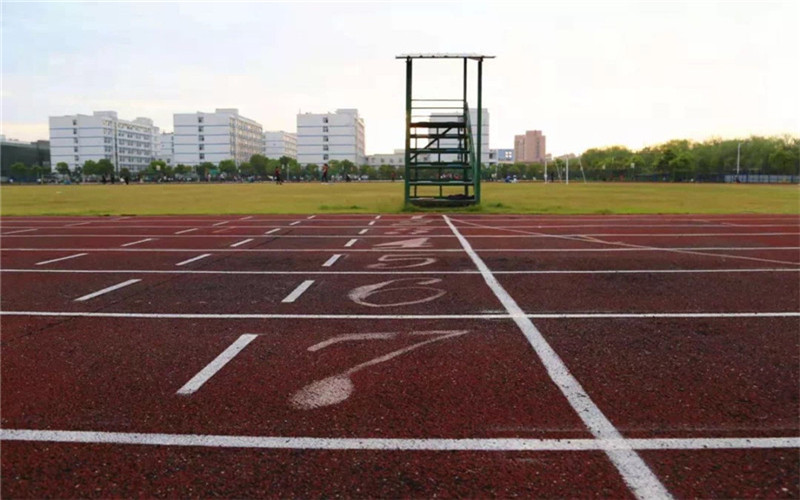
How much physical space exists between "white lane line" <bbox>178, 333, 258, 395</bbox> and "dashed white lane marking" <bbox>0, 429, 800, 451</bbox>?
0.76m

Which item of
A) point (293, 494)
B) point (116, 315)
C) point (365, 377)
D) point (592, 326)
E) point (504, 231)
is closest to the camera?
point (293, 494)

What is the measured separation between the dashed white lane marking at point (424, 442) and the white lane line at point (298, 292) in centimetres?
364

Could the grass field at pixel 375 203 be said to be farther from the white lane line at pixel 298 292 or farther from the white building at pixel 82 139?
the white building at pixel 82 139

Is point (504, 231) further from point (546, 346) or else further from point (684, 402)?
point (684, 402)

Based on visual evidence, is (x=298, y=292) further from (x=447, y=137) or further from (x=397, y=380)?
(x=447, y=137)

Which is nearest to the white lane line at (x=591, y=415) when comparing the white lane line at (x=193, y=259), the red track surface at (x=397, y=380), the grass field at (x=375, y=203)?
the red track surface at (x=397, y=380)

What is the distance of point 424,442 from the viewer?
11.0ft

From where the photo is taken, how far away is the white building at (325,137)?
6580 inches

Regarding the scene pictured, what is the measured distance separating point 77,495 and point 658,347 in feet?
14.1

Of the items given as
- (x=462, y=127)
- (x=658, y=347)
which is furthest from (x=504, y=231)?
(x=658, y=347)

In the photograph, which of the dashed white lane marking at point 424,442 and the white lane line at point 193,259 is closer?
the dashed white lane marking at point 424,442

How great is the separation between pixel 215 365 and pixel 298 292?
2.94 m

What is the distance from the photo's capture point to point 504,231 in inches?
594

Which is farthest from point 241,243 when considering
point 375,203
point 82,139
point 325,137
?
point 82,139
